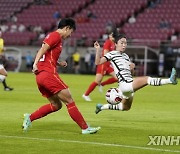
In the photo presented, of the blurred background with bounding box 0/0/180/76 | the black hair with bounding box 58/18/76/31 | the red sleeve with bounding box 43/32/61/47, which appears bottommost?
the blurred background with bounding box 0/0/180/76

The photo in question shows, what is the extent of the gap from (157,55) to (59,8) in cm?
1079

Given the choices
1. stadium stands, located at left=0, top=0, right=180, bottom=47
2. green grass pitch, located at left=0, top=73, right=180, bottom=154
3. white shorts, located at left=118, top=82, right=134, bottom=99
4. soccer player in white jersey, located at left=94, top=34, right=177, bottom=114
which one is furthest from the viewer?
stadium stands, located at left=0, top=0, right=180, bottom=47

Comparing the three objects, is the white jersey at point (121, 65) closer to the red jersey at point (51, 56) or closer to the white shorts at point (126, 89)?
the white shorts at point (126, 89)

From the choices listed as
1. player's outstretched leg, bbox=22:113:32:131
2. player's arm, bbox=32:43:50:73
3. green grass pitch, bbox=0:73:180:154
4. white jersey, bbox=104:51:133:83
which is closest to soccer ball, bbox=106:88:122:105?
white jersey, bbox=104:51:133:83

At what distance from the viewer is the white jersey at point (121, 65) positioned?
1255 cm

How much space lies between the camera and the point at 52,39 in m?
11.1

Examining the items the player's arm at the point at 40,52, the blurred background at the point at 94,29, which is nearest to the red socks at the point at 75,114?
the player's arm at the point at 40,52

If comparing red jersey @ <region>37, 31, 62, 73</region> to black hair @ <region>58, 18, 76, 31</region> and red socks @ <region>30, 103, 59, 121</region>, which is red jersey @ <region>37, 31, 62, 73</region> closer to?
black hair @ <region>58, 18, 76, 31</region>

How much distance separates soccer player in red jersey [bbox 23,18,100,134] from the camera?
11.0 metres

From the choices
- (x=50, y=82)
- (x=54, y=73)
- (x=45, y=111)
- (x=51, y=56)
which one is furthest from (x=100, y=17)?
(x=50, y=82)

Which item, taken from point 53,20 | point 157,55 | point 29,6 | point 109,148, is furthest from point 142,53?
point 109,148

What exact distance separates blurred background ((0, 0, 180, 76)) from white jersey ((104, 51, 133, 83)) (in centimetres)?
2534

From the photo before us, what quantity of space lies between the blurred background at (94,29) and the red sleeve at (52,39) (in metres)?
27.0

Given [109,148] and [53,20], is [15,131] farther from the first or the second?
[53,20]
